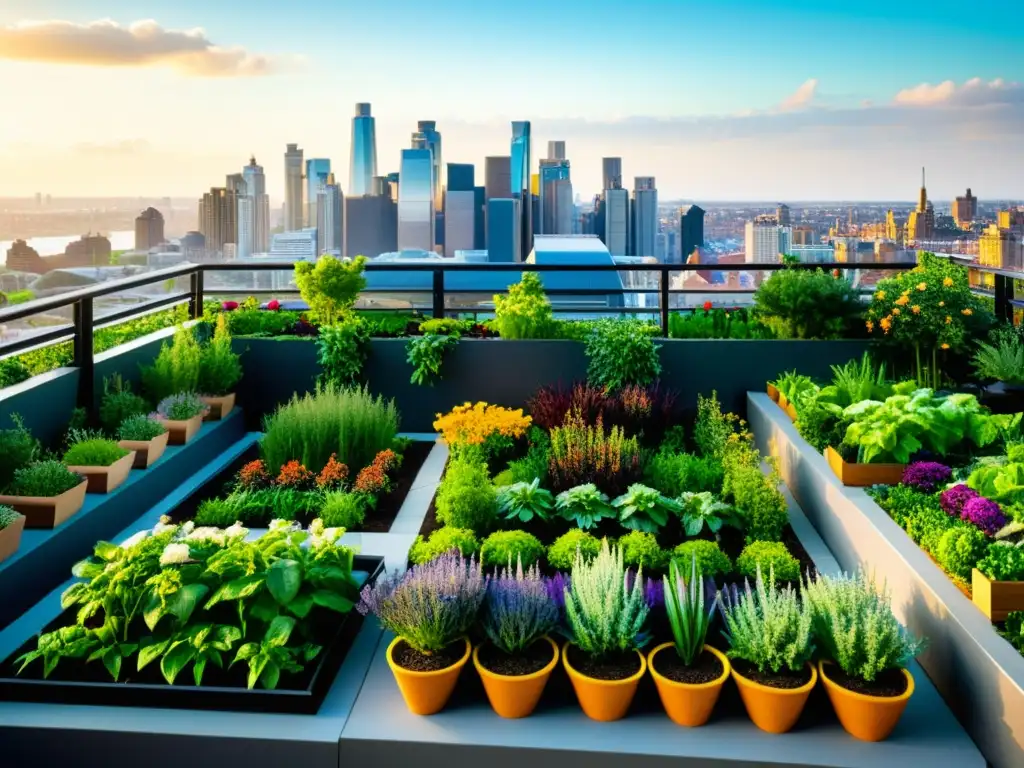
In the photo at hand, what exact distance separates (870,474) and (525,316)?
364cm

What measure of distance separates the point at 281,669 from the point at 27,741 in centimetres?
80

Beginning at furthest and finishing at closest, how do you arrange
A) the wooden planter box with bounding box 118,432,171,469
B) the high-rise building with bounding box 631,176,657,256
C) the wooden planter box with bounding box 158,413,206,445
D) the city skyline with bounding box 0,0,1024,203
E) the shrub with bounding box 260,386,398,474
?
the high-rise building with bounding box 631,176,657,256 < the city skyline with bounding box 0,0,1024,203 < the wooden planter box with bounding box 158,413,206,445 < the shrub with bounding box 260,386,398,474 < the wooden planter box with bounding box 118,432,171,469

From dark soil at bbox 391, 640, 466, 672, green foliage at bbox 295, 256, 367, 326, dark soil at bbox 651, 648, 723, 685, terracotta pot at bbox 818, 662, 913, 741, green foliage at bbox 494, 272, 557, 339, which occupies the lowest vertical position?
terracotta pot at bbox 818, 662, 913, 741

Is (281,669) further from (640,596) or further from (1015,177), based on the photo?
(1015,177)

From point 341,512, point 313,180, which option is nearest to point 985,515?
point 341,512

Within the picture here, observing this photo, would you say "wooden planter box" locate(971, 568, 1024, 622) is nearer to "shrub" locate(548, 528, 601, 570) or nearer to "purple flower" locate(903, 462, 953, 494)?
"purple flower" locate(903, 462, 953, 494)

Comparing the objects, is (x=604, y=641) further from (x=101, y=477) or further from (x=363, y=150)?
(x=363, y=150)

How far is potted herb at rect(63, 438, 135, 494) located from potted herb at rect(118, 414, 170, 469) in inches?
10.0

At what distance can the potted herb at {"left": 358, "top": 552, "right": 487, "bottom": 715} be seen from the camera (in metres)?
3.08

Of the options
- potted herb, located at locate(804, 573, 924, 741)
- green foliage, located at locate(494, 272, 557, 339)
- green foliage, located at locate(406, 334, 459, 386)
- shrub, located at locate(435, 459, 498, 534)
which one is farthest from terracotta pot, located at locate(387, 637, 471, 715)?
green foliage, located at locate(494, 272, 557, 339)

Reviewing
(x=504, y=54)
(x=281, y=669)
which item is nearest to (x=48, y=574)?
(x=281, y=669)

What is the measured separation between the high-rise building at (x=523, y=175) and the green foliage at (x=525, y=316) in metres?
8.23

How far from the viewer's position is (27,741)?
3.04 meters

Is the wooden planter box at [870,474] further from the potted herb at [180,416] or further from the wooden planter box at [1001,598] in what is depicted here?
the potted herb at [180,416]
